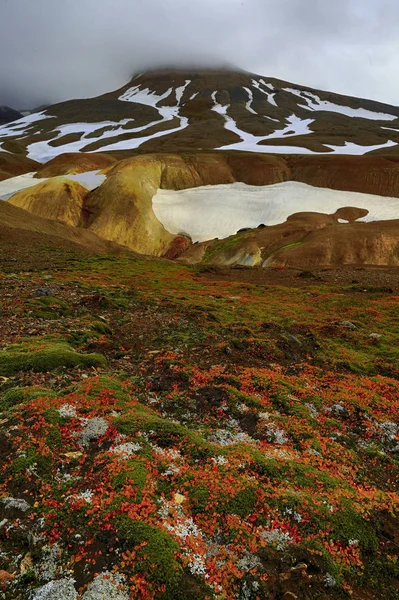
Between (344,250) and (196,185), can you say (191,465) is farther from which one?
(196,185)

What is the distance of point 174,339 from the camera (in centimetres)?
1956

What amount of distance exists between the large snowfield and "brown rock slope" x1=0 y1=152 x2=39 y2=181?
3740 inches

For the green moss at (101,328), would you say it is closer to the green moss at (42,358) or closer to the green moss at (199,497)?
the green moss at (42,358)

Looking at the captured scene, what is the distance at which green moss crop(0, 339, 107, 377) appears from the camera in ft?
43.1

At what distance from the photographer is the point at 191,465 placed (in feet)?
29.5

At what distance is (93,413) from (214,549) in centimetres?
504

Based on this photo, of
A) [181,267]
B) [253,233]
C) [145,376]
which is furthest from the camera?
[253,233]

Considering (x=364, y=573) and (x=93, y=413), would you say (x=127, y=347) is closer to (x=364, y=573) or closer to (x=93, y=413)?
(x=93, y=413)

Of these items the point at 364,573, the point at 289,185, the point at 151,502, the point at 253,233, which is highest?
the point at 289,185

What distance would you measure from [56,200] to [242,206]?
168 ft

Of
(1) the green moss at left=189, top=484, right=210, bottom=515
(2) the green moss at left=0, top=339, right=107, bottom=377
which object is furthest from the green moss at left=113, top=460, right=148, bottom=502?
(2) the green moss at left=0, top=339, right=107, bottom=377

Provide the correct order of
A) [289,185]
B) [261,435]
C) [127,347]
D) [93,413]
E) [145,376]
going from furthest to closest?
[289,185] → [127,347] → [145,376] → [261,435] → [93,413]

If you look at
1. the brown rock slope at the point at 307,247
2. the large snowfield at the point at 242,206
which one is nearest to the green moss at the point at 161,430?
the brown rock slope at the point at 307,247

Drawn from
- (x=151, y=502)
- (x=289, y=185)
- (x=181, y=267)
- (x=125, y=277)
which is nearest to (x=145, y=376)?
(x=151, y=502)
